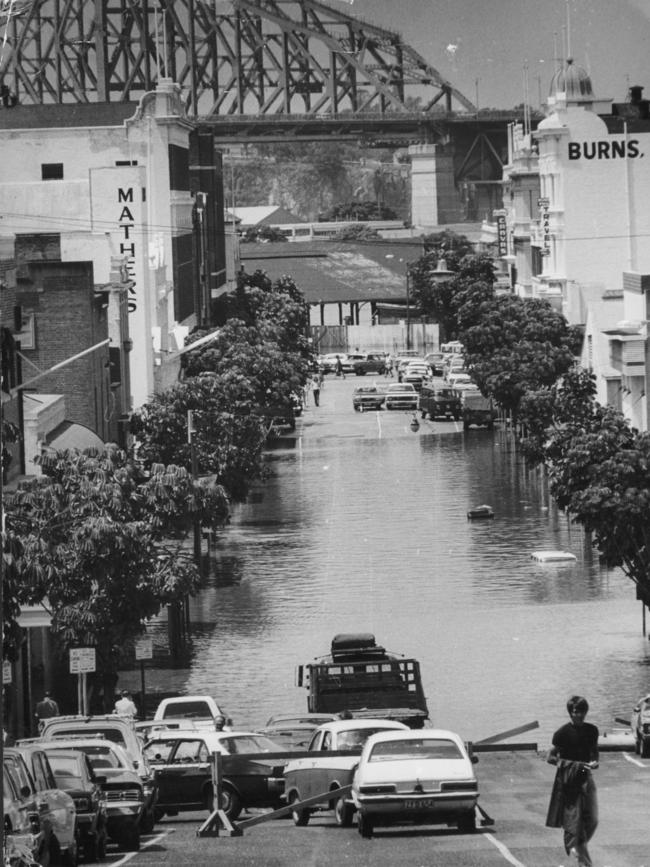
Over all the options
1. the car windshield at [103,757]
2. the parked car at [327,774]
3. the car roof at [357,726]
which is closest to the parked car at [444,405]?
the car roof at [357,726]

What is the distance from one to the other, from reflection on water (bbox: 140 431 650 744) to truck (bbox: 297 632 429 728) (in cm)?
223

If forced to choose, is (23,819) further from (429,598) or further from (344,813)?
(429,598)

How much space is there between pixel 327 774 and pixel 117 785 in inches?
115

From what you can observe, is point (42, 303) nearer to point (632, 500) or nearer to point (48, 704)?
point (632, 500)

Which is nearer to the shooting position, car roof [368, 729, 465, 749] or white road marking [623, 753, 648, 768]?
car roof [368, 729, 465, 749]

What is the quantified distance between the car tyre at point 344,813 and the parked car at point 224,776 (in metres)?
2.40

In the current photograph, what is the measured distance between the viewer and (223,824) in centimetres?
3039

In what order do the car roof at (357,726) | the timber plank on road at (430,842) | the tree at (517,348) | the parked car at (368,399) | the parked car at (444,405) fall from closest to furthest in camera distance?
the timber plank on road at (430,842) → the car roof at (357,726) → the tree at (517,348) → the parked car at (444,405) → the parked car at (368,399)

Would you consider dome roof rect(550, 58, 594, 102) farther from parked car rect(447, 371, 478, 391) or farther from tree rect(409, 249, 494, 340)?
tree rect(409, 249, 494, 340)

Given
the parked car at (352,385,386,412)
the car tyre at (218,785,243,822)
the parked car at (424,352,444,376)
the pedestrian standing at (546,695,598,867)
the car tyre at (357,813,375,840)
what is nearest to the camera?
the pedestrian standing at (546,695,598,867)

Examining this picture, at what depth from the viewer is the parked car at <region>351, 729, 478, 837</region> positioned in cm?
2816

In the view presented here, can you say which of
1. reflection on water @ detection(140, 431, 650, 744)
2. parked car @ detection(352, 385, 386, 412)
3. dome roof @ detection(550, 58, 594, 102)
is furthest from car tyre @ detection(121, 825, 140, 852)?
dome roof @ detection(550, 58, 594, 102)

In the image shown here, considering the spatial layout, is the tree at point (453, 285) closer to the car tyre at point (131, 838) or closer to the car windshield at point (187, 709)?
the car windshield at point (187, 709)

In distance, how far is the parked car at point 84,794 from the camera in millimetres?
27203
